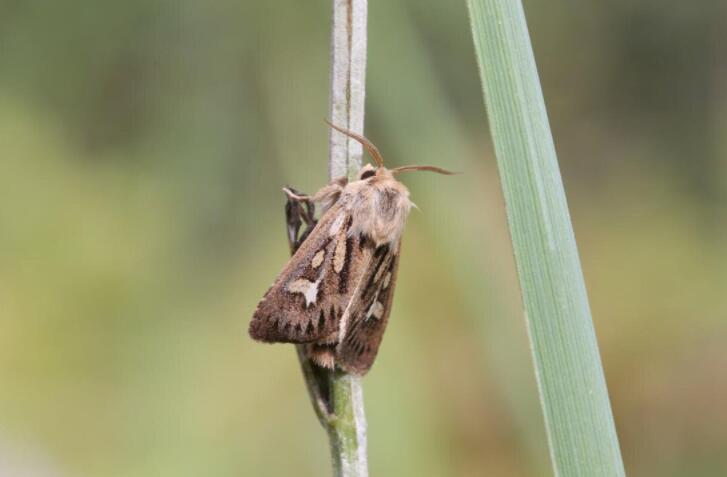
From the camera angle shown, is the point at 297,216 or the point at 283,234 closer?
the point at 297,216

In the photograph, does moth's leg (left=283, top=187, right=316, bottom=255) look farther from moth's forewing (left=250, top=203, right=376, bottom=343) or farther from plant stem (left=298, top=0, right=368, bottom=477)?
plant stem (left=298, top=0, right=368, bottom=477)

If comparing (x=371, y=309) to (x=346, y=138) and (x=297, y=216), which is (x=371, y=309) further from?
(x=346, y=138)

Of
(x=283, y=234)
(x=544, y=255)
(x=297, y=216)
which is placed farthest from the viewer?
(x=283, y=234)

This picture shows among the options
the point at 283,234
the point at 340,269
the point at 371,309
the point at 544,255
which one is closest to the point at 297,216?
the point at 340,269

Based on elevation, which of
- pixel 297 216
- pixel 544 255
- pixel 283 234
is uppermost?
pixel 283 234

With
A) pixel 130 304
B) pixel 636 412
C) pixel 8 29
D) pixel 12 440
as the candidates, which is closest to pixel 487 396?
pixel 636 412

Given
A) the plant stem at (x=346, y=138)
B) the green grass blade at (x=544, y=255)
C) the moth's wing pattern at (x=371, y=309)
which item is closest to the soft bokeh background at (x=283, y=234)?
the moth's wing pattern at (x=371, y=309)

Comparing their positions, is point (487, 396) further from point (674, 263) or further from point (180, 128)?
point (180, 128)

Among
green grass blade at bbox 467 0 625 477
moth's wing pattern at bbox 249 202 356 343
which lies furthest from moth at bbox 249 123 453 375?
green grass blade at bbox 467 0 625 477
